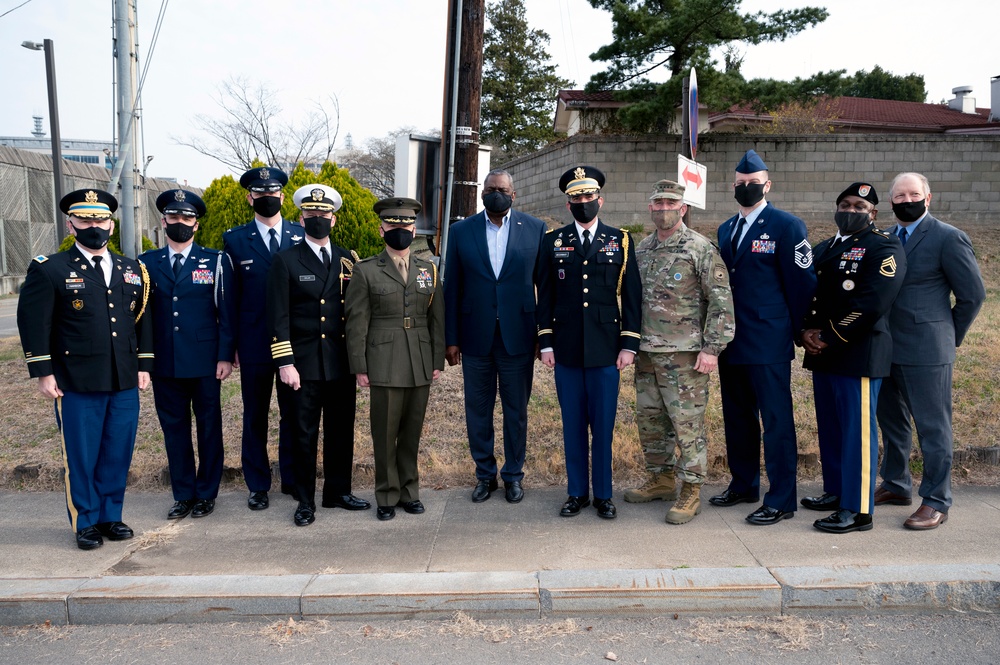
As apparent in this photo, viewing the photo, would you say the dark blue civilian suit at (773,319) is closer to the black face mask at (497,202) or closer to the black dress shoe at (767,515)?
the black dress shoe at (767,515)

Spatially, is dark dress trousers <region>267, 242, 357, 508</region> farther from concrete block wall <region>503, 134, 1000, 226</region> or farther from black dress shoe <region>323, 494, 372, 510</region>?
concrete block wall <region>503, 134, 1000, 226</region>

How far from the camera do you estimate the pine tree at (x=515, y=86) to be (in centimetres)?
3659

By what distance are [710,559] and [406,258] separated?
2.54 meters

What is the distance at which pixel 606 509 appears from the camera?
474 centimetres

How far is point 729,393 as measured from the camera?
16.0 feet

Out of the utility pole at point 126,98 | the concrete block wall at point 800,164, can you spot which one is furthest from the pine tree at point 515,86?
the utility pole at point 126,98

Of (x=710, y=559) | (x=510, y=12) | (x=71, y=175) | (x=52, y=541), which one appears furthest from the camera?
(x=510, y=12)

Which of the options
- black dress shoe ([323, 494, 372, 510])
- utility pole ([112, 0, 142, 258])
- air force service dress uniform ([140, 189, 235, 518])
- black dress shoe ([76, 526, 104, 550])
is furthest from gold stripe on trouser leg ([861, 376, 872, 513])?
utility pole ([112, 0, 142, 258])

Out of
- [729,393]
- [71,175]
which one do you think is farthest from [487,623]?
[71,175]

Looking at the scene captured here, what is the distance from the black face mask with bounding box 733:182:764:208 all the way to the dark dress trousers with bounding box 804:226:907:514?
22.4 inches

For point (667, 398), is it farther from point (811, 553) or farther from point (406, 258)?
point (406, 258)

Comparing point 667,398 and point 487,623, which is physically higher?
point 667,398

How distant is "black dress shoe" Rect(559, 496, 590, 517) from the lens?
4.77 m

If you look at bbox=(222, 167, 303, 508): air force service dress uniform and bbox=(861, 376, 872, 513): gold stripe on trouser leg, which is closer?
bbox=(861, 376, 872, 513): gold stripe on trouser leg
